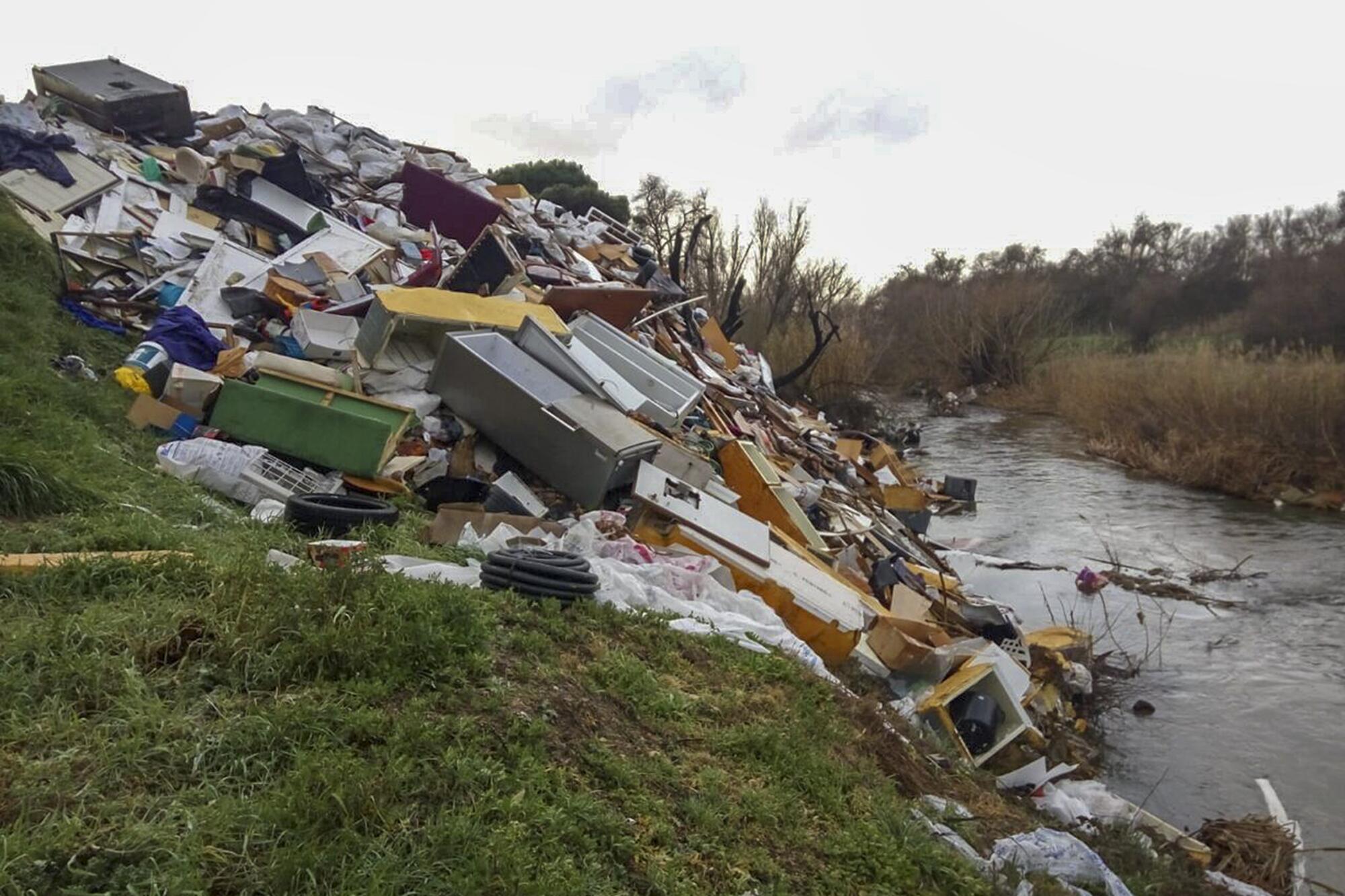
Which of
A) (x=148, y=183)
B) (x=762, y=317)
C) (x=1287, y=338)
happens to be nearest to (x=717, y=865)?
(x=148, y=183)

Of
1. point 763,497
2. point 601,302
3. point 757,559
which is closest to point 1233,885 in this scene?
point 757,559

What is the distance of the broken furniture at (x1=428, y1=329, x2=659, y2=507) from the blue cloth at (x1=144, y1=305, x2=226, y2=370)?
5.89 feet

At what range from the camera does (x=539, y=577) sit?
3.71 m

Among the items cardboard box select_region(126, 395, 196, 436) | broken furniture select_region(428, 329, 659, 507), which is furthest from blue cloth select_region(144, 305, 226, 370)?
broken furniture select_region(428, 329, 659, 507)

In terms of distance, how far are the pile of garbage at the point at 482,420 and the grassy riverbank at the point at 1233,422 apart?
6.14 m

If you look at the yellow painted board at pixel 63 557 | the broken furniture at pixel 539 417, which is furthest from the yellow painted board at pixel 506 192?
the yellow painted board at pixel 63 557

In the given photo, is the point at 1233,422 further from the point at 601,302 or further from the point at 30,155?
the point at 30,155

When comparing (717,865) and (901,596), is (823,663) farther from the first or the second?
(717,865)

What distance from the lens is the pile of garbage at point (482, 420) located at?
475cm

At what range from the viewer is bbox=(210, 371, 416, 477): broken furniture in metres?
5.48

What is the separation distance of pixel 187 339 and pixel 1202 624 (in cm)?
896

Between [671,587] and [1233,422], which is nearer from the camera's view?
[671,587]

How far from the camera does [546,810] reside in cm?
226

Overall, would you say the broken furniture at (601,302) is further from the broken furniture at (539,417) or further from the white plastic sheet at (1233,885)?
the white plastic sheet at (1233,885)
